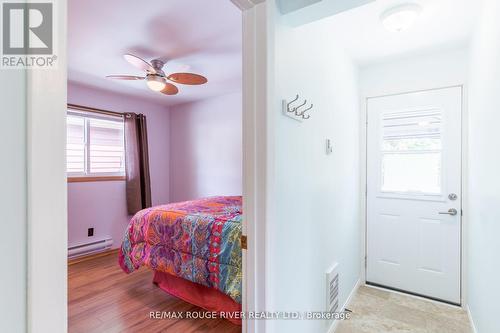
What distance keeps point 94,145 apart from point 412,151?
166 inches

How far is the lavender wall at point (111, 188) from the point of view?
3.60 m

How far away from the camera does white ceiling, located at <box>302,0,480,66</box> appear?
1.81 metres

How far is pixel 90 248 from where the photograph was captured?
12.1 feet

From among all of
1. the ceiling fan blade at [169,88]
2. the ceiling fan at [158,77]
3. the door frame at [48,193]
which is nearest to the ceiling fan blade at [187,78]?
the ceiling fan at [158,77]

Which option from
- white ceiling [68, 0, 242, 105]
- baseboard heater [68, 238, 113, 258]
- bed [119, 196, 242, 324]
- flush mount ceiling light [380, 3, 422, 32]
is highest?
white ceiling [68, 0, 242, 105]

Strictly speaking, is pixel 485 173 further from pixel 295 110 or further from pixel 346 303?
pixel 346 303

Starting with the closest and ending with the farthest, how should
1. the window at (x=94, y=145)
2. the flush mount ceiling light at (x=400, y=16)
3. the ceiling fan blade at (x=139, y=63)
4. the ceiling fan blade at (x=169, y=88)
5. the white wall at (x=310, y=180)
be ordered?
1. the white wall at (x=310, y=180)
2. the flush mount ceiling light at (x=400, y=16)
3. the ceiling fan blade at (x=139, y=63)
4. the ceiling fan blade at (x=169, y=88)
5. the window at (x=94, y=145)

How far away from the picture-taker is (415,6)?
5.68ft

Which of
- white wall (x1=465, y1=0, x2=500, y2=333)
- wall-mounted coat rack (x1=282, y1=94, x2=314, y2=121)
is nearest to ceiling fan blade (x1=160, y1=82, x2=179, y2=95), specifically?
wall-mounted coat rack (x1=282, y1=94, x2=314, y2=121)

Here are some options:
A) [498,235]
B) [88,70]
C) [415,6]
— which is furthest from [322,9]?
[88,70]

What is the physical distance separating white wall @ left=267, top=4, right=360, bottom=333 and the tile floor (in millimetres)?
201

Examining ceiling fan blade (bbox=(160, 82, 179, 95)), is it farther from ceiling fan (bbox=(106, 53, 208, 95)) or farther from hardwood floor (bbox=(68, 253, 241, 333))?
hardwood floor (bbox=(68, 253, 241, 333))
